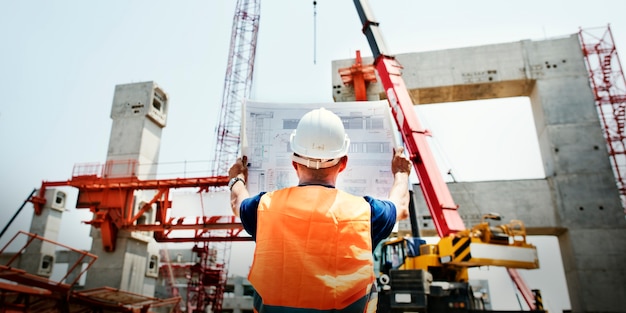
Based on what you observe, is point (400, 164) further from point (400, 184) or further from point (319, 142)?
point (319, 142)

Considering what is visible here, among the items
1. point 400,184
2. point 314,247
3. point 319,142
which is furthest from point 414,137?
point 314,247

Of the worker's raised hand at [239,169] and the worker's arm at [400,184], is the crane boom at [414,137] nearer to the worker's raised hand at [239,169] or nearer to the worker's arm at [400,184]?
the worker's arm at [400,184]

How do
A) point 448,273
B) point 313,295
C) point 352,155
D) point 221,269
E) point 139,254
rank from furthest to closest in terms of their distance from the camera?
point 221,269 < point 139,254 < point 448,273 < point 352,155 < point 313,295

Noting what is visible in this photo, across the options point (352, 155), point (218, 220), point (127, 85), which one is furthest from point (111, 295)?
point (127, 85)

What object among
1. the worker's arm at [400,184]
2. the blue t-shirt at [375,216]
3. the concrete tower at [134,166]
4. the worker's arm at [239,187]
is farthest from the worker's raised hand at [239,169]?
the concrete tower at [134,166]

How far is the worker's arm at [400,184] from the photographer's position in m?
2.01

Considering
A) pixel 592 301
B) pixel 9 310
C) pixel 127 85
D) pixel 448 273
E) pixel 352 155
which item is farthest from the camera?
pixel 127 85

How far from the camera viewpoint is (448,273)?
9281 mm

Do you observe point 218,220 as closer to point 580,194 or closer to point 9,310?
point 9,310

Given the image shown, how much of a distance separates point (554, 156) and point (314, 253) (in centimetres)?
1693

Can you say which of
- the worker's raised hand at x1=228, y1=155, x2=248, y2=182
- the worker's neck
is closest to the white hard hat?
the worker's neck

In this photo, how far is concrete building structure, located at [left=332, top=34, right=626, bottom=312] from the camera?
14281 mm

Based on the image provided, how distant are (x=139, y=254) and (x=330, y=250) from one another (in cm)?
1717

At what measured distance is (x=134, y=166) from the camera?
1653 centimetres
